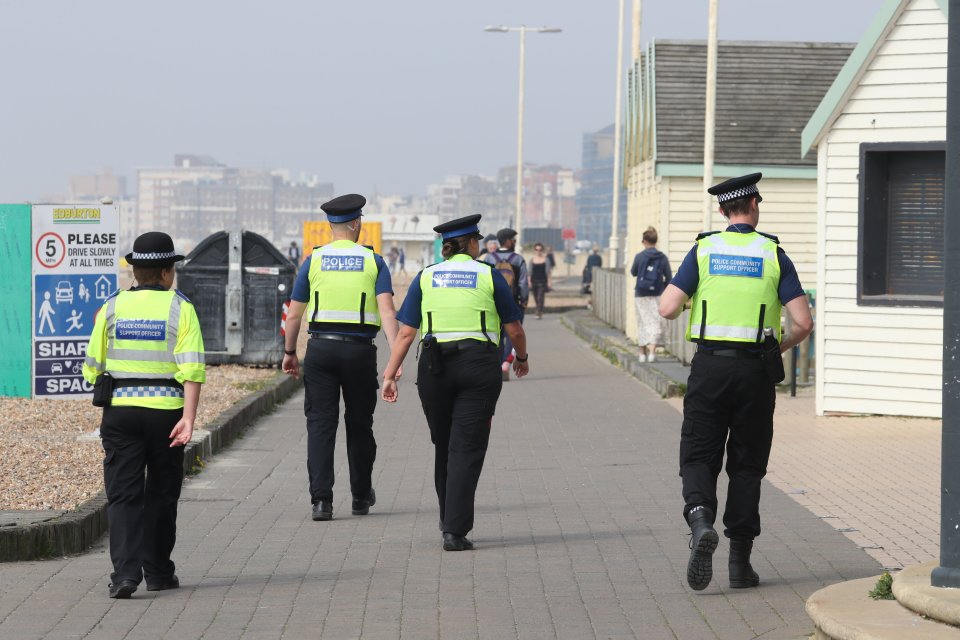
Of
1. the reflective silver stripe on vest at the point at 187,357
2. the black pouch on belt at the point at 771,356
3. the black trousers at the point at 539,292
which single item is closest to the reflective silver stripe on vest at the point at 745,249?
the black pouch on belt at the point at 771,356

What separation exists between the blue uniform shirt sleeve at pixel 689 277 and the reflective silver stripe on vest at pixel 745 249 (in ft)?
0.25

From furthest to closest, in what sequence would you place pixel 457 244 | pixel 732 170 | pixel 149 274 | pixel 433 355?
pixel 732 170 → pixel 457 244 → pixel 433 355 → pixel 149 274

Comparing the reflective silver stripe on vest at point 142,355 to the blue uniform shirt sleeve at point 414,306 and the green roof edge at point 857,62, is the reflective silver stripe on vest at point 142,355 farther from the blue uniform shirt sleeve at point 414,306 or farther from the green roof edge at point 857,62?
the green roof edge at point 857,62

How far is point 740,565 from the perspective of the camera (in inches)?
287

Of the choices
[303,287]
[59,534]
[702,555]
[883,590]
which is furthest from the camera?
[303,287]

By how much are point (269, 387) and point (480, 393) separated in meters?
8.93

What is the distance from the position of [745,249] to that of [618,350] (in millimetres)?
17165

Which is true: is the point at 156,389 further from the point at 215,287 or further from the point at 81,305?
the point at 215,287

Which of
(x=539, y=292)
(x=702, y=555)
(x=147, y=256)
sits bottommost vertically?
(x=702, y=555)

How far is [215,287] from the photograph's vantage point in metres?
20.3

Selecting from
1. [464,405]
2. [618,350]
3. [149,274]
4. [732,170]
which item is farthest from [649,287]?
[149,274]

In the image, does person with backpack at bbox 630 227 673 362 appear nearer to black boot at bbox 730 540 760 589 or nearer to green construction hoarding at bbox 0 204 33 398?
green construction hoarding at bbox 0 204 33 398

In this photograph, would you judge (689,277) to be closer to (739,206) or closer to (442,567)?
(739,206)

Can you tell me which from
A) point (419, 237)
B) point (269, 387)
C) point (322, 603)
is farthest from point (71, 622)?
point (419, 237)
